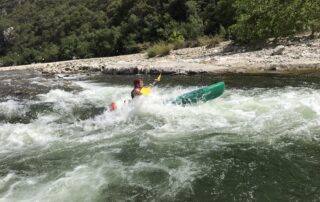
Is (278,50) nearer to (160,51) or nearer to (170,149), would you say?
(160,51)

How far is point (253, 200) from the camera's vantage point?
21.4ft

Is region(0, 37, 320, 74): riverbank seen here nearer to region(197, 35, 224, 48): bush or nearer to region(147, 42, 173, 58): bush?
region(197, 35, 224, 48): bush

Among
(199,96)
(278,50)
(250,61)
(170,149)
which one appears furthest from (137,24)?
(170,149)

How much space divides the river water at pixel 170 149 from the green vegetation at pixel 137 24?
10142 millimetres

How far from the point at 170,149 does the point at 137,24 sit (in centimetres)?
4180

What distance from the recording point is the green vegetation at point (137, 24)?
79.4 feet

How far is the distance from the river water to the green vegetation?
10142mm

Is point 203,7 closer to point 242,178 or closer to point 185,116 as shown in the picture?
point 185,116

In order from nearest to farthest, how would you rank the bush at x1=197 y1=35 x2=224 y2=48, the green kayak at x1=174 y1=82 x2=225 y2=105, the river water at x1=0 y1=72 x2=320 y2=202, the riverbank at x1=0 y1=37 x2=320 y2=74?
the river water at x1=0 y1=72 x2=320 y2=202
the green kayak at x1=174 y1=82 x2=225 y2=105
the riverbank at x1=0 y1=37 x2=320 y2=74
the bush at x1=197 y1=35 x2=224 y2=48

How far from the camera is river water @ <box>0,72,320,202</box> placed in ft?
23.2

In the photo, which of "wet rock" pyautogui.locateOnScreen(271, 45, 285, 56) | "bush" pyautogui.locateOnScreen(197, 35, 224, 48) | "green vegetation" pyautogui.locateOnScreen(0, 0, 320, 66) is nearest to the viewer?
"wet rock" pyautogui.locateOnScreen(271, 45, 285, 56)

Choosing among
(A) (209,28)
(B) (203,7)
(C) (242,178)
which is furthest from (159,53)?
(C) (242,178)

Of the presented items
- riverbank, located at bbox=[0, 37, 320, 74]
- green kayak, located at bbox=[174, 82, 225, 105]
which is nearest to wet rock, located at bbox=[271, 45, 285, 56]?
riverbank, located at bbox=[0, 37, 320, 74]

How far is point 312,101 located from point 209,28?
29945 millimetres
